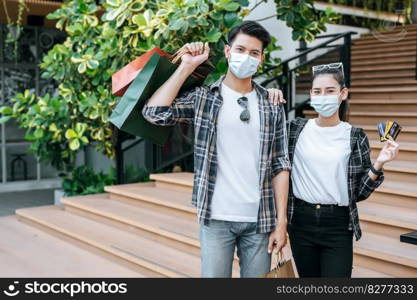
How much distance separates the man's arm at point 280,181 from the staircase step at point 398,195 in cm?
243

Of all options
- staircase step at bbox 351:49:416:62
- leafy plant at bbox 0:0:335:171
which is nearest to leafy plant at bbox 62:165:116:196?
leafy plant at bbox 0:0:335:171

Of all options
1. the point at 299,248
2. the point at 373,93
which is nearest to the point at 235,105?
the point at 299,248

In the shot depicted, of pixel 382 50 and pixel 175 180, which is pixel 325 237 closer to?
pixel 175 180

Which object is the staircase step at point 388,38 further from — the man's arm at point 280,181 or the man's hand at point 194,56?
the man's hand at point 194,56

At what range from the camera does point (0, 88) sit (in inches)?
357

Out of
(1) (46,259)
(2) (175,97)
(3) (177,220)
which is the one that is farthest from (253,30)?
(1) (46,259)

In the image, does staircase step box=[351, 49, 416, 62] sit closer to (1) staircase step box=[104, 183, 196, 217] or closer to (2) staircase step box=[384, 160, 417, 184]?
(2) staircase step box=[384, 160, 417, 184]

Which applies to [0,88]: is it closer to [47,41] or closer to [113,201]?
[47,41]

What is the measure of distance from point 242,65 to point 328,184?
68cm

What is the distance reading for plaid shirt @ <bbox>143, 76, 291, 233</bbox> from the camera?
2.30m

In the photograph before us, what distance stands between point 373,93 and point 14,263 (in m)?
5.07

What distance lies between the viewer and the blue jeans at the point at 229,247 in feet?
7.57

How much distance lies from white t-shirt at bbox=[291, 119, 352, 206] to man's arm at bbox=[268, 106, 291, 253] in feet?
0.49

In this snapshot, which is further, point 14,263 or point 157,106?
point 14,263
